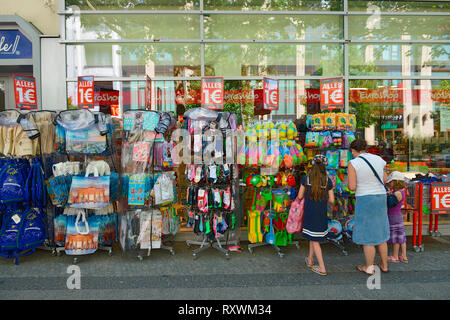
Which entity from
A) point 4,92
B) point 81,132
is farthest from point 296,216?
point 4,92

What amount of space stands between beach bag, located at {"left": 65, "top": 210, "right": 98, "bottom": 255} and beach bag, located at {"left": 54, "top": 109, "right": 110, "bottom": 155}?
3.51 ft

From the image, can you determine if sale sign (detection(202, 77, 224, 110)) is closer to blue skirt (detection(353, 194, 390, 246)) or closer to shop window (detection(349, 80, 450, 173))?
blue skirt (detection(353, 194, 390, 246))

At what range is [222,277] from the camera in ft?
15.5

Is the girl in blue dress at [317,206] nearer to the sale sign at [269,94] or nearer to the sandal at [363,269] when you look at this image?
the sandal at [363,269]

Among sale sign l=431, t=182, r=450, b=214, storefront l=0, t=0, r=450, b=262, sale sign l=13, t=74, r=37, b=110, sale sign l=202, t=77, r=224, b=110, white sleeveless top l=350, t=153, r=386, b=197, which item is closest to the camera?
white sleeveless top l=350, t=153, r=386, b=197

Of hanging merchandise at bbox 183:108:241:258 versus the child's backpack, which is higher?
hanging merchandise at bbox 183:108:241:258

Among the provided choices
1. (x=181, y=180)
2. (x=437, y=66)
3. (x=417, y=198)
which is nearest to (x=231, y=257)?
(x=181, y=180)

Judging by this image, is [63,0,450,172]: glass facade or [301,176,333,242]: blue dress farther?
[63,0,450,172]: glass facade

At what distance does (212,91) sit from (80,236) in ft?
11.4

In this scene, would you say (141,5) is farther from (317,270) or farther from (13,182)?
(317,270)

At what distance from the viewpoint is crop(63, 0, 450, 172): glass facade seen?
7.60 m

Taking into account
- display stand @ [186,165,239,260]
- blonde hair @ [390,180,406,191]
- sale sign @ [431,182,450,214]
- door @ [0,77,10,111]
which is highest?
door @ [0,77,10,111]

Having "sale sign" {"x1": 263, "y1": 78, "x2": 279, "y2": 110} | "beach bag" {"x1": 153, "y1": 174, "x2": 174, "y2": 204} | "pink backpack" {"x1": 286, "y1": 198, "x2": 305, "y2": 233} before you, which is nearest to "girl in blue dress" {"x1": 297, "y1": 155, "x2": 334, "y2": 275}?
"pink backpack" {"x1": 286, "y1": 198, "x2": 305, "y2": 233}

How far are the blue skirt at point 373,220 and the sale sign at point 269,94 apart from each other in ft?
7.97
